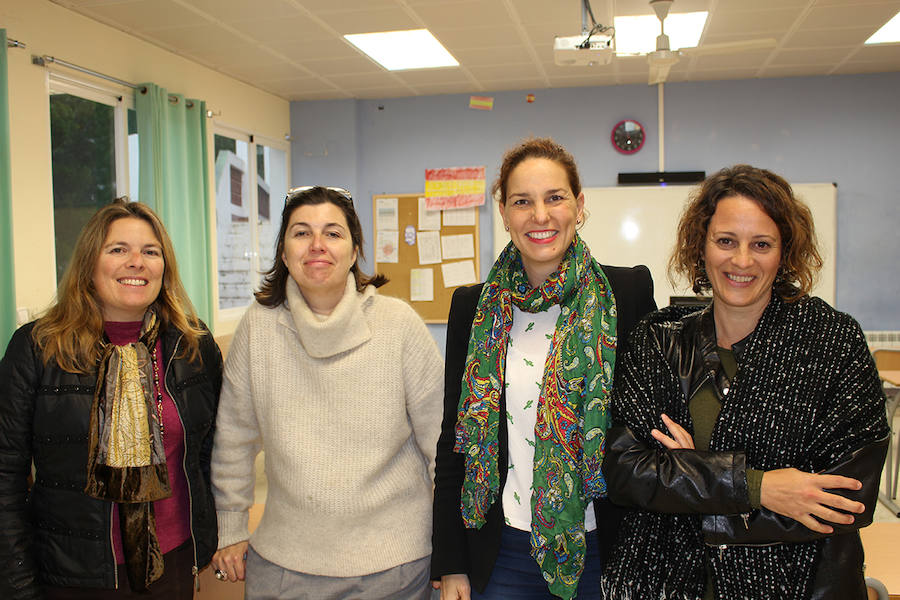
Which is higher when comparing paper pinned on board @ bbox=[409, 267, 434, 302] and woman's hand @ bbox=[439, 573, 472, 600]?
paper pinned on board @ bbox=[409, 267, 434, 302]

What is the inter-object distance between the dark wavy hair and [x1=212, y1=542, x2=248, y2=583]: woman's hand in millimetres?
615

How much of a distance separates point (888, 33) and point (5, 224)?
548 cm

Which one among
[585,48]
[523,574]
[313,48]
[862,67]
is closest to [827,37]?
[862,67]

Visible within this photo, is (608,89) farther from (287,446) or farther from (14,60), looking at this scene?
(287,446)

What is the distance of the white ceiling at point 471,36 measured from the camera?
12.9 ft

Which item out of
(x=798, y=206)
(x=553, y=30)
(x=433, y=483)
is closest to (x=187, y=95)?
(x=553, y=30)

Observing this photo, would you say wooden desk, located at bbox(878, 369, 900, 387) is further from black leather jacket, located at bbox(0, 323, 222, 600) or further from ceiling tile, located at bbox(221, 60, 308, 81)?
ceiling tile, located at bbox(221, 60, 308, 81)

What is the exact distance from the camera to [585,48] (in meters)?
3.56

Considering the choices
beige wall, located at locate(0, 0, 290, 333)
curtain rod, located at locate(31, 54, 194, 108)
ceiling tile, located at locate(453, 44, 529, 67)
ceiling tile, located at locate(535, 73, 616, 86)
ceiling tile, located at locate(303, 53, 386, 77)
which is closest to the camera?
beige wall, located at locate(0, 0, 290, 333)

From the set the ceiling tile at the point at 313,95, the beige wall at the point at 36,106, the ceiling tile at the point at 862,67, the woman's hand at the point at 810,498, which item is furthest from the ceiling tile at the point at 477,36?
the woman's hand at the point at 810,498

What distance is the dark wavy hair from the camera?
65.1 inches

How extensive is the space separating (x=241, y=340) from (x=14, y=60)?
2808 millimetres

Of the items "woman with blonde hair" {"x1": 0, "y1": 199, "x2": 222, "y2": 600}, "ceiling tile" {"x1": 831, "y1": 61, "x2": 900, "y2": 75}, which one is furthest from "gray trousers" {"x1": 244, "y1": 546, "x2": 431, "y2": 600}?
"ceiling tile" {"x1": 831, "y1": 61, "x2": 900, "y2": 75}

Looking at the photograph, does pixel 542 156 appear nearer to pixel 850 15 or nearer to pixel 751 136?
pixel 850 15
